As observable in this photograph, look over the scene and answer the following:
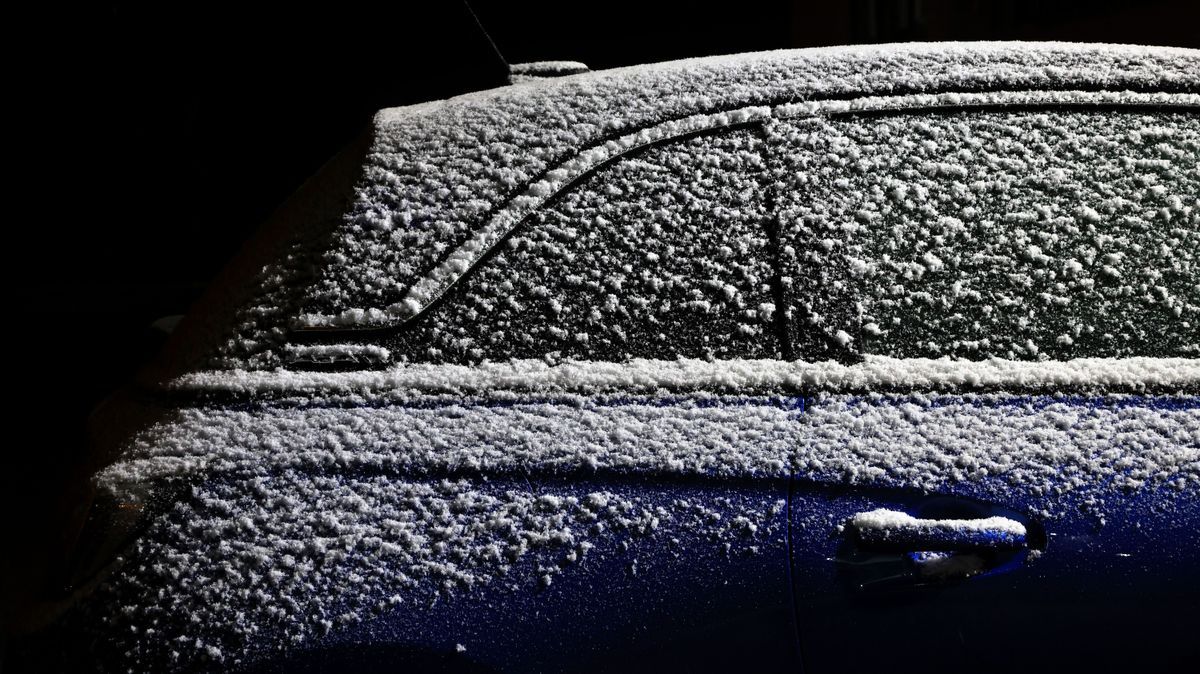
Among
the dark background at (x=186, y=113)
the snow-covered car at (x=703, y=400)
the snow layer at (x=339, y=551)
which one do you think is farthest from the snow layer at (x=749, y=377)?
the dark background at (x=186, y=113)

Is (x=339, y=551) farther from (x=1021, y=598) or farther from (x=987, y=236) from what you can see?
(x=987, y=236)

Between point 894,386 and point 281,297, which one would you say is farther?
point 281,297

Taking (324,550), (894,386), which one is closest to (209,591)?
(324,550)

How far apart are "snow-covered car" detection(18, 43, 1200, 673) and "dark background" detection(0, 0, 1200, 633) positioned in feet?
17.9

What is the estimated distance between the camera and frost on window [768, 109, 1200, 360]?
5.08 feet

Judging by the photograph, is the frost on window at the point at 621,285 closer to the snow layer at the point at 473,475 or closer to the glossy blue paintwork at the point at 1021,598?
the snow layer at the point at 473,475

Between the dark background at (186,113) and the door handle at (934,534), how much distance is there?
5942mm

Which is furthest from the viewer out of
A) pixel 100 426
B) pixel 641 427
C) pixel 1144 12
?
pixel 1144 12

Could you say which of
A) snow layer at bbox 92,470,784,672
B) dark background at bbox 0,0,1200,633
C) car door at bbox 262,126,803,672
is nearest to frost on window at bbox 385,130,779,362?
car door at bbox 262,126,803,672

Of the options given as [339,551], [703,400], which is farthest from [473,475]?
[703,400]

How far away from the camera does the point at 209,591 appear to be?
1417 mm

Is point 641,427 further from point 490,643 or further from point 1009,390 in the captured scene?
point 1009,390

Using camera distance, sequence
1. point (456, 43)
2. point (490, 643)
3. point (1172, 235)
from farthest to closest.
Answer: point (456, 43) → point (1172, 235) → point (490, 643)

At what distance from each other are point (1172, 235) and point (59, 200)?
8.78m
